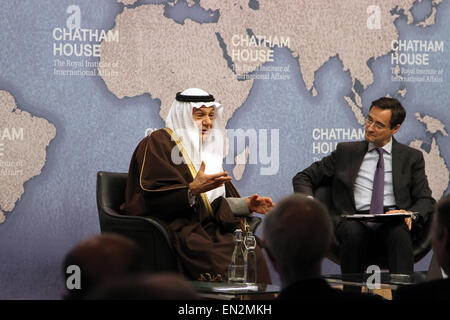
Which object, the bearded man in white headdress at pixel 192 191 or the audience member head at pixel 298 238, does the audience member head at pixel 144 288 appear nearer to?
the audience member head at pixel 298 238

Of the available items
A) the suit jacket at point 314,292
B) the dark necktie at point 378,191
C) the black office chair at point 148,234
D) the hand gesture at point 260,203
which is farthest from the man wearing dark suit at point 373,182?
the suit jacket at point 314,292

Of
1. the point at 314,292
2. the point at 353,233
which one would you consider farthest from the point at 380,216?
the point at 314,292

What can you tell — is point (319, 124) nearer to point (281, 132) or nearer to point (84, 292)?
point (281, 132)

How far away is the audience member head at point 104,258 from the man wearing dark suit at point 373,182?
3218 mm

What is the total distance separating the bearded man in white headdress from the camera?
4.00 m

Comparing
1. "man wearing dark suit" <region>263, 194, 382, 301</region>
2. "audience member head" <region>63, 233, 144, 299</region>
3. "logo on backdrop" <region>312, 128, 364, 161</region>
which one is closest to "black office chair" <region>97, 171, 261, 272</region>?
"logo on backdrop" <region>312, 128, 364, 161</region>

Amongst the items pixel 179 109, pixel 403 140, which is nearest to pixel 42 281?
pixel 179 109

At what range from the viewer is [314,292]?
1.62 meters

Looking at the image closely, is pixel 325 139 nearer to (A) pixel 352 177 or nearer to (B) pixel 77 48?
(A) pixel 352 177

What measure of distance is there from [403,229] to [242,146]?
1.54 metres

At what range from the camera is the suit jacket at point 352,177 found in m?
4.57

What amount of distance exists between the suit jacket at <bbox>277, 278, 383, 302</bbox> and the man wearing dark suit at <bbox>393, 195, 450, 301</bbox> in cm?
13

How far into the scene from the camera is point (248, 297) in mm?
2957

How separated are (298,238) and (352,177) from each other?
9.78 ft
